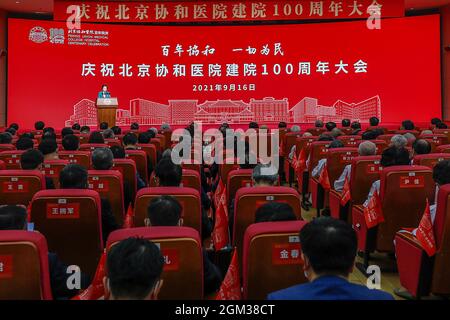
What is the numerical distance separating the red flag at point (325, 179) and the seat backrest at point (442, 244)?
200 cm

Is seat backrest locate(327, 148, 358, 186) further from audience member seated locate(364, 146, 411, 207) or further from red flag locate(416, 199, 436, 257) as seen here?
red flag locate(416, 199, 436, 257)

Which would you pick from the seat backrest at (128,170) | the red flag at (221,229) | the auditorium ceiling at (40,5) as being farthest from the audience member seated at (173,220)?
the auditorium ceiling at (40,5)

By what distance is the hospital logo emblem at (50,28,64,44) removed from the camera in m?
12.6

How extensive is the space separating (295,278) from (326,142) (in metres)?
3.77

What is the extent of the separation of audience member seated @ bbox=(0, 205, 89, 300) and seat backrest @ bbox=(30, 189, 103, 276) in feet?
1.38

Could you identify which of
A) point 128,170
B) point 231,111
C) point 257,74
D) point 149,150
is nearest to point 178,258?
point 128,170

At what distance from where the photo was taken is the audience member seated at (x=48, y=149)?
4.47m

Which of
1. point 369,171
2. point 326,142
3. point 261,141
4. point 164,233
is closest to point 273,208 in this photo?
point 164,233

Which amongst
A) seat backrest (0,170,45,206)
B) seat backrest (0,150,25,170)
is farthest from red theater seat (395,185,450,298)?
seat backrest (0,150,25,170)

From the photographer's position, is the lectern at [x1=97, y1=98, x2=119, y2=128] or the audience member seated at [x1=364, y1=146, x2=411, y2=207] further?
the lectern at [x1=97, y1=98, x2=119, y2=128]

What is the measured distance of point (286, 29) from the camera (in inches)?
515

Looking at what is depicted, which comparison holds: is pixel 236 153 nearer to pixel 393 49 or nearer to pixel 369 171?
pixel 369 171

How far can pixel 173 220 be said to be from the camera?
7.43 ft

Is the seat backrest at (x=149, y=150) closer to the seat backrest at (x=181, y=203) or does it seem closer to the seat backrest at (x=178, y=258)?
the seat backrest at (x=181, y=203)
